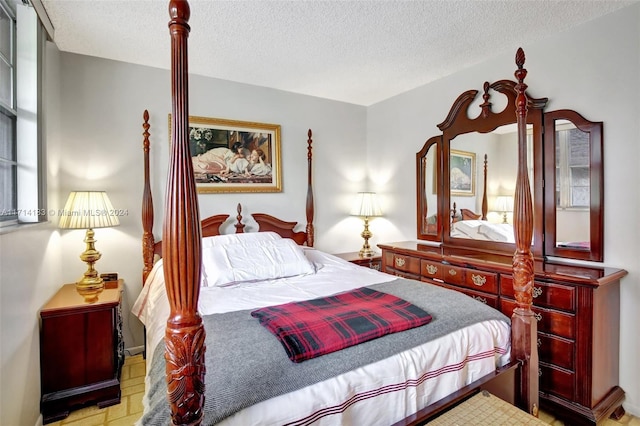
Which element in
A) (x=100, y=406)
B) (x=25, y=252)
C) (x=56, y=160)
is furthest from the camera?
(x=56, y=160)

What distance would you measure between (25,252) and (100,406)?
44.2 inches

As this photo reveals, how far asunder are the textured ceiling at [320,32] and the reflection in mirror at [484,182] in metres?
0.68

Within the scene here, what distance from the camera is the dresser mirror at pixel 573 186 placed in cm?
221

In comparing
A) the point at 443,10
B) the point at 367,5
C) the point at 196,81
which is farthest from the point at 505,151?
the point at 196,81

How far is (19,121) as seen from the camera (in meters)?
2.06

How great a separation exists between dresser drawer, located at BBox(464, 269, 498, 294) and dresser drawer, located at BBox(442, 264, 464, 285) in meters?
0.04

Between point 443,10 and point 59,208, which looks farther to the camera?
point 59,208

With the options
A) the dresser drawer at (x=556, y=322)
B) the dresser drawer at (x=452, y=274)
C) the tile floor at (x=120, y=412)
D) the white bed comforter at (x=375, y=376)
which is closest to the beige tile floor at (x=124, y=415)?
the tile floor at (x=120, y=412)

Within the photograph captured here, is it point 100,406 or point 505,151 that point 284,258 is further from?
point 505,151

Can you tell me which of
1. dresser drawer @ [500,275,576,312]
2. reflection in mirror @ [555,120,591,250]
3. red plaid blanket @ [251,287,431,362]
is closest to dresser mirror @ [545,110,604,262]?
reflection in mirror @ [555,120,591,250]

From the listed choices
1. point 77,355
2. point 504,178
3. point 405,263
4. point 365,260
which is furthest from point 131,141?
point 504,178

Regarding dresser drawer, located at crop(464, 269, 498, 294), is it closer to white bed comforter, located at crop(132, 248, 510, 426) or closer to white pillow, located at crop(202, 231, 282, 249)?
white bed comforter, located at crop(132, 248, 510, 426)

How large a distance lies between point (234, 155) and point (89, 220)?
4.40 feet

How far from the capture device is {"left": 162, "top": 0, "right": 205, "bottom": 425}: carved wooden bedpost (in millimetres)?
841
